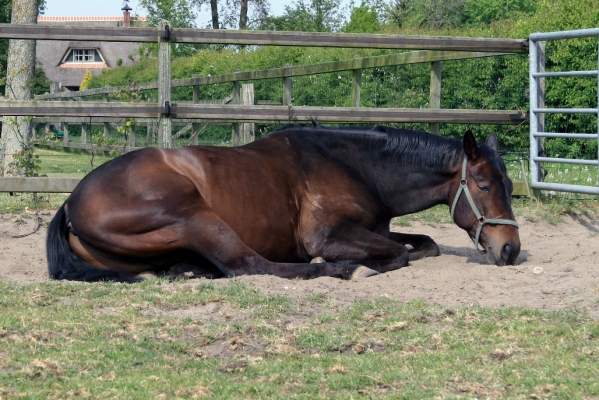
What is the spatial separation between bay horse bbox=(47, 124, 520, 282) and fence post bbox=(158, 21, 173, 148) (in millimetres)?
1734

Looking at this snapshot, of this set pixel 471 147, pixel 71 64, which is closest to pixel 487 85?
pixel 471 147

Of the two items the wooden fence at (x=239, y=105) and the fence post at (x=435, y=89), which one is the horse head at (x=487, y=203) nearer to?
the wooden fence at (x=239, y=105)

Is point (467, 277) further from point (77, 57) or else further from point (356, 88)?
point (77, 57)

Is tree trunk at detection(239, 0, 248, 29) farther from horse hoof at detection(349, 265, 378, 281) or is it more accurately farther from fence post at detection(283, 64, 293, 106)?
horse hoof at detection(349, 265, 378, 281)

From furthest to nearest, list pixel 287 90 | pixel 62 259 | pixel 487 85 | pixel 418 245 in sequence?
pixel 487 85 < pixel 287 90 < pixel 418 245 < pixel 62 259

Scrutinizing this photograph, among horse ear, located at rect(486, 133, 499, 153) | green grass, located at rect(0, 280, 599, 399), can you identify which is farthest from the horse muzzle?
green grass, located at rect(0, 280, 599, 399)

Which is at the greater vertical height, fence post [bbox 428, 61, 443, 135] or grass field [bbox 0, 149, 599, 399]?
fence post [bbox 428, 61, 443, 135]

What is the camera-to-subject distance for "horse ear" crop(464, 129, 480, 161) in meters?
5.74

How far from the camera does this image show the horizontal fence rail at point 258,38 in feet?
24.3

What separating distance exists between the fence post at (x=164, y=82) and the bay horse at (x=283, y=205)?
173 centimetres

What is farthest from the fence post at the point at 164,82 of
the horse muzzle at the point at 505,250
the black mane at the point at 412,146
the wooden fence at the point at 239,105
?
the horse muzzle at the point at 505,250

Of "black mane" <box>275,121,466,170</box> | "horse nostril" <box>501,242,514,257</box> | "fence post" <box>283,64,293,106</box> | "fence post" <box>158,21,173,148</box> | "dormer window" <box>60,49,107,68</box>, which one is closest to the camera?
"horse nostril" <box>501,242,514,257</box>

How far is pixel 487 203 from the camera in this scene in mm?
5812

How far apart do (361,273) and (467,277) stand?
28.2 inches
